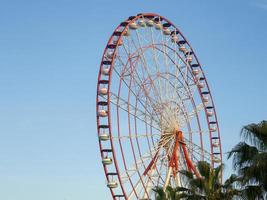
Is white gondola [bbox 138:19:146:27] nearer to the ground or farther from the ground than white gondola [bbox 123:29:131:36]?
farther from the ground

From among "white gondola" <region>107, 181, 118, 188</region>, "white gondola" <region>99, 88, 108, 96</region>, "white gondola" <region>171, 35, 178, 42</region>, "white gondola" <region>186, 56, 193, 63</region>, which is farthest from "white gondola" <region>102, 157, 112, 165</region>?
"white gondola" <region>186, 56, 193, 63</region>

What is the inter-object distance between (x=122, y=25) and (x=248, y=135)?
24.8 meters

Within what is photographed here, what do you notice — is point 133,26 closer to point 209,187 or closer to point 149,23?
point 149,23

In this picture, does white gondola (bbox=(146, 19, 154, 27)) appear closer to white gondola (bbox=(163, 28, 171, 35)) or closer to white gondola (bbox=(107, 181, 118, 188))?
white gondola (bbox=(163, 28, 171, 35))

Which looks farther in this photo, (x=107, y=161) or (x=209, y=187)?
(x=107, y=161)

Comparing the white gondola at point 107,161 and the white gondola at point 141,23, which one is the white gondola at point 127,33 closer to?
the white gondola at point 141,23

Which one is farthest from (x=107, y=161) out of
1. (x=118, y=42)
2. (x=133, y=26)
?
(x=133, y=26)

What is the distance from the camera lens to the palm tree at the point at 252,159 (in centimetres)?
1997

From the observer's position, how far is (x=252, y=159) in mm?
20141

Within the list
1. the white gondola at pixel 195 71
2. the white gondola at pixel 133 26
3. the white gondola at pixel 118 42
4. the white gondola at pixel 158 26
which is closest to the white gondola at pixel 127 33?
the white gondola at pixel 133 26

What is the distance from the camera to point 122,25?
43.9 m

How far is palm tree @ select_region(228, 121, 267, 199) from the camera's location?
20.0m

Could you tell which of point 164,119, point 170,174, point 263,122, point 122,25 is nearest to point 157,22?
point 122,25

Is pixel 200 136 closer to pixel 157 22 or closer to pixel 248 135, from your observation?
pixel 157 22
